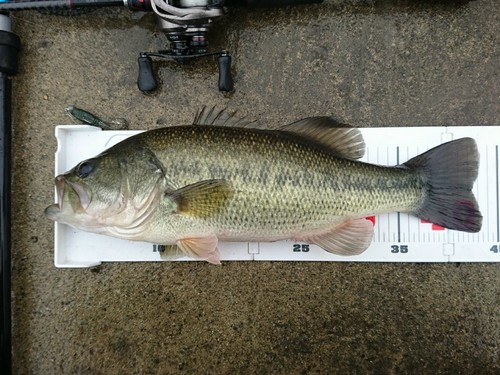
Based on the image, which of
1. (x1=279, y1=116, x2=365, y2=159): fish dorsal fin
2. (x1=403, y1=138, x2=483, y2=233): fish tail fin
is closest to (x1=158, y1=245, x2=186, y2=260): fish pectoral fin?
(x1=279, y1=116, x2=365, y2=159): fish dorsal fin

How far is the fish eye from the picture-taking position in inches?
71.1

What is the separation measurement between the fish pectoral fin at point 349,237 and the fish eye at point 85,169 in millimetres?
1041

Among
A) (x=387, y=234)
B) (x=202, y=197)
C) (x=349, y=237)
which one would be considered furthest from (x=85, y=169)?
(x=387, y=234)

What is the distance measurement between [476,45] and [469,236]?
1010mm

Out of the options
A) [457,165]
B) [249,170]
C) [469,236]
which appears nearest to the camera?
[249,170]

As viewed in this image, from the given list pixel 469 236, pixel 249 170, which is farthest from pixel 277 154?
pixel 469 236

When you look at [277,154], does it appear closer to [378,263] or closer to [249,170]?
[249,170]

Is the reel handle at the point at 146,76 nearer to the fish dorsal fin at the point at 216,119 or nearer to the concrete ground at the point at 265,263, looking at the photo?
the concrete ground at the point at 265,263

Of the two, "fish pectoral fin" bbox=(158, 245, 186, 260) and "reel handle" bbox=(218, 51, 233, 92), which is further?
"reel handle" bbox=(218, 51, 233, 92)

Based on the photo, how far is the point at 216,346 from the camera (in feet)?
7.15

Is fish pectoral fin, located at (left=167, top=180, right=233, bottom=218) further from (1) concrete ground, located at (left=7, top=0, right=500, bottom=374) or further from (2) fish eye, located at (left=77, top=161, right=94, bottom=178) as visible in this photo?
(1) concrete ground, located at (left=7, top=0, right=500, bottom=374)

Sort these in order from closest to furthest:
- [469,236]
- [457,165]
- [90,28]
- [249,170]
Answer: [249,170]
[457,165]
[469,236]
[90,28]

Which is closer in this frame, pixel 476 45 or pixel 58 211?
pixel 58 211

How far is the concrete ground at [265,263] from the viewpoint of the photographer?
215 centimetres
